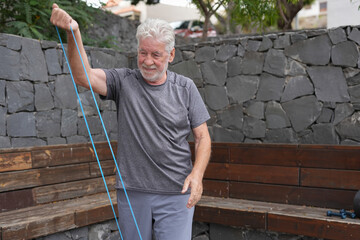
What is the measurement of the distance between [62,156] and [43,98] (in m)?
0.60

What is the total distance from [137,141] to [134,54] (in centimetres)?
374

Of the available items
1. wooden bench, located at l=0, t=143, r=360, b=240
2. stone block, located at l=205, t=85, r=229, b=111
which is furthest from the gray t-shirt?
stone block, located at l=205, t=85, r=229, b=111

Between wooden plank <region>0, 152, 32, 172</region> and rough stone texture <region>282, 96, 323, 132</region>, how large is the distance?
250cm

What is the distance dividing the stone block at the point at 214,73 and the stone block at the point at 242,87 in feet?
0.29

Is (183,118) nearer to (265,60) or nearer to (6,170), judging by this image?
(6,170)

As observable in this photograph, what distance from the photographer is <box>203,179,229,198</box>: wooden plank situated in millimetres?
4758

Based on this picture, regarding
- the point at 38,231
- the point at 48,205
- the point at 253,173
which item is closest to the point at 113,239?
the point at 48,205

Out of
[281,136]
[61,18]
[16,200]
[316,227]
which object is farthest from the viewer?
[281,136]

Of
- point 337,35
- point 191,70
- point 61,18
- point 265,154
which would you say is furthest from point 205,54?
point 61,18

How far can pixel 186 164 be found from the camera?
2203 millimetres

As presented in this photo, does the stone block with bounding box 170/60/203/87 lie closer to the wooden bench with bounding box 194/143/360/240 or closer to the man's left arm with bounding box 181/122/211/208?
the wooden bench with bounding box 194/143/360/240

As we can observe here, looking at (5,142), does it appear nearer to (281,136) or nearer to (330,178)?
(281,136)

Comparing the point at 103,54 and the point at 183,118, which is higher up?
the point at 103,54

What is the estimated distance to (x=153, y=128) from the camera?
2125 mm
